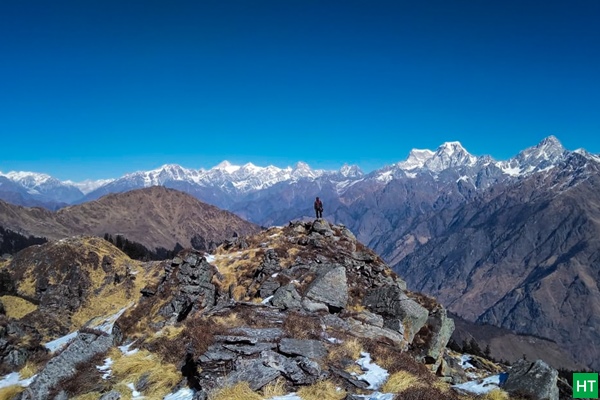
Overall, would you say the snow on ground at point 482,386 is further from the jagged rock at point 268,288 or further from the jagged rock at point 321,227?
the jagged rock at point 321,227

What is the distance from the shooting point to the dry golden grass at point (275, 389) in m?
14.4

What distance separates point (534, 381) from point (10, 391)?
22621 millimetres

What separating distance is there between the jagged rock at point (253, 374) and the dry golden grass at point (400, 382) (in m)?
4.07

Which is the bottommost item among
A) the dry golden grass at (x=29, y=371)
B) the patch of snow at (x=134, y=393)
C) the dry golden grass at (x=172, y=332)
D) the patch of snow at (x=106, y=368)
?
the dry golden grass at (x=29, y=371)

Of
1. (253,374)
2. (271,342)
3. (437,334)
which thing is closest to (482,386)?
(271,342)

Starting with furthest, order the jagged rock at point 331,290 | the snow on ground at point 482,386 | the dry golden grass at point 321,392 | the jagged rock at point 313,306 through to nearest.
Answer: the jagged rock at point 331,290
the jagged rock at point 313,306
the snow on ground at point 482,386
the dry golden grass at point 321,392

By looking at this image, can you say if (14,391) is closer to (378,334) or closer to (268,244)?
(378,334)

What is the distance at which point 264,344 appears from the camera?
56.5 ft

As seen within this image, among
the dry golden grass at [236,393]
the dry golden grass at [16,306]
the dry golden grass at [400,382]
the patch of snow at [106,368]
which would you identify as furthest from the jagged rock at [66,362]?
the dry golden grass at [16,306]

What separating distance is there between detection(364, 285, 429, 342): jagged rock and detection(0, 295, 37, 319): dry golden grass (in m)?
71.0

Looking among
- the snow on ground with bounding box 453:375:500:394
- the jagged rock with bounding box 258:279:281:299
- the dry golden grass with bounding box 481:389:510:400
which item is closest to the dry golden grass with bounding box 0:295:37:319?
the jagged rock with bounding box 258:279:281:299

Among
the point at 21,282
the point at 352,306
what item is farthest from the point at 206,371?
the point at 21,282

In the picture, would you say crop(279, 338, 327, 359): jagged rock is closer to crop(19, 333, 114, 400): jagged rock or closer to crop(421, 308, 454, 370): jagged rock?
crop(19, 333, 114, 400): jagged rock

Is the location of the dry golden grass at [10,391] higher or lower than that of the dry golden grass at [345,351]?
lower
